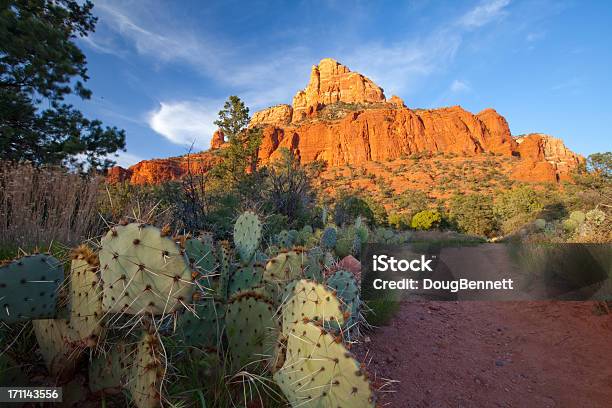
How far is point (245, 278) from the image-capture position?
109 inches

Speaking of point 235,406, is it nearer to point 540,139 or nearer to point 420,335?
point 420,335

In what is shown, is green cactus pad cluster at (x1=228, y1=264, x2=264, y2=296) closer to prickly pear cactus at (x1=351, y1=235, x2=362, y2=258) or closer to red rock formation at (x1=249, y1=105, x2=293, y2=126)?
prickly pear cactus at (x1=351, y1=235, x2=362, y2=258)

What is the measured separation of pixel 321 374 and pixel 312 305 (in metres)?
0.52

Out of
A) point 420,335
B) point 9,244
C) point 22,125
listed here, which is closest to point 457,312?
point 420,335

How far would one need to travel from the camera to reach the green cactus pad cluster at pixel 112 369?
162 centimetres

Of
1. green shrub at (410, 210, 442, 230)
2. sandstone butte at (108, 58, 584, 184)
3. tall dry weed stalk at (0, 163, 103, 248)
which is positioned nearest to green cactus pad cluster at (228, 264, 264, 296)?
tall dry weed stalk at (0, 163, 103, 248)

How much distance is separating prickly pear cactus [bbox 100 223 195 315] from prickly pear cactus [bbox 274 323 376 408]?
560 mm

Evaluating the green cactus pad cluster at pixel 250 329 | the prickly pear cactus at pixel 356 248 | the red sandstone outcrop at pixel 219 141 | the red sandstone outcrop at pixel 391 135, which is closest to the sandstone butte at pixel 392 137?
the red sandstone outcrop at pixel 391 135

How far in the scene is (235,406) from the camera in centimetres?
167

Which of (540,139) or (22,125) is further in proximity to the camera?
(540,139)

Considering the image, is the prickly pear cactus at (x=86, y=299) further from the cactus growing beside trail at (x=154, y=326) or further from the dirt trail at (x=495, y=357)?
the dirt trail at (x=495, y=357)

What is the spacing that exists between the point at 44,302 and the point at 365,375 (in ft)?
4.99

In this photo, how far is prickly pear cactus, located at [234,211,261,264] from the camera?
11.3ft

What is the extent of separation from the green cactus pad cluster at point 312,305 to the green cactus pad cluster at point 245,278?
27.0 inches
